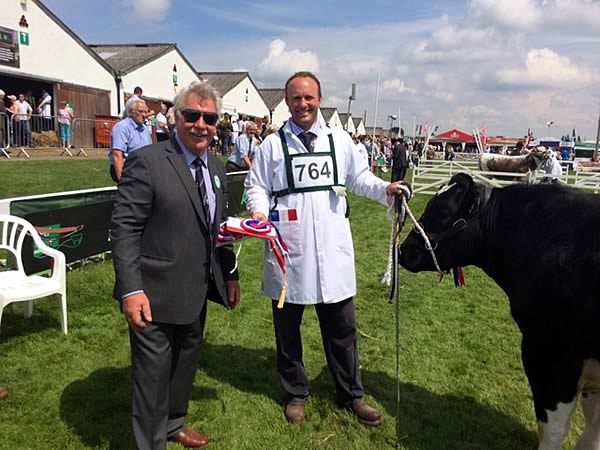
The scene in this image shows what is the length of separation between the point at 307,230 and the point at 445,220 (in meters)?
0.94

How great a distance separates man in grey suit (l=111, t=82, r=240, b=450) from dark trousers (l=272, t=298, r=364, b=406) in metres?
0.79

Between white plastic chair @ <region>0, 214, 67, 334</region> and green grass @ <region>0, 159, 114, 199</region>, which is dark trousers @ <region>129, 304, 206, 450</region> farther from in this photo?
green grass @ <region>0, 159, 114, 199</region>

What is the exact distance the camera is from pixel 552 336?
110 inches

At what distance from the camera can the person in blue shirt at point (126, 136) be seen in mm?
6707

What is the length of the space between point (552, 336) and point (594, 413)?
0.78m

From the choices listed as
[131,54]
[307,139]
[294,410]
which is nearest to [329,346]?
[294,410]

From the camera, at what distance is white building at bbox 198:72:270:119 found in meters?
45.2

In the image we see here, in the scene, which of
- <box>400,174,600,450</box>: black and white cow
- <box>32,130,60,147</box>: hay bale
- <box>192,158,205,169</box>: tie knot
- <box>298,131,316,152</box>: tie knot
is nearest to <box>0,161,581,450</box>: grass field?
<box>400,174,600,450</box>: black and white cow

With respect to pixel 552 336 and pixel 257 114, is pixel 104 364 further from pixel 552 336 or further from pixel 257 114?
pixel 257 114

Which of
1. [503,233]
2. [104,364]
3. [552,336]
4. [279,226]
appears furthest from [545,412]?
[104,364]

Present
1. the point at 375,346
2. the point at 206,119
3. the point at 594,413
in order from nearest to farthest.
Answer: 1. the point at 206,119
2. the point at 594,413
3. the point at 375,346

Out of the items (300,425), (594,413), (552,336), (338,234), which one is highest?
(338,234)

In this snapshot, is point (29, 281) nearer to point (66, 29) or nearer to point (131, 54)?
point (66, 29)

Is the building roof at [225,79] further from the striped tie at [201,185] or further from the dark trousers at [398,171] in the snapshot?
the striped tie at [201,185]
